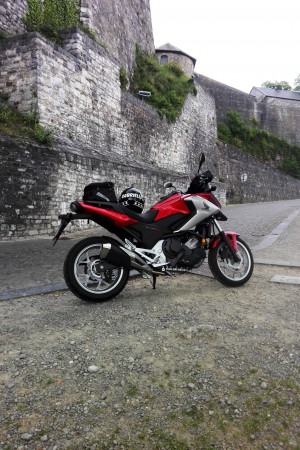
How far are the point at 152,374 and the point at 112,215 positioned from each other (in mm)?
1639

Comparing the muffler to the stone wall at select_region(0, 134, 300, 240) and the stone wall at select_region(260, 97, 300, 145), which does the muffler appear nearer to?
the stone wall at select_region(0, 134, 300, 240)

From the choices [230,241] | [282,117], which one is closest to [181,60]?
[282,117]

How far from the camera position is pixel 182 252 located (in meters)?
3.53

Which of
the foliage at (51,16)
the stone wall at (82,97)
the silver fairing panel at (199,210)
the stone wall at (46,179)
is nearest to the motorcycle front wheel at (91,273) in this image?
the silver fairing panel at (199,210)

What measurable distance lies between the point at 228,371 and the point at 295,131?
4052cm

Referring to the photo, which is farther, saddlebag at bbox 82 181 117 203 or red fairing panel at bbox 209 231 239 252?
red fairing panel at bbox 209 231 239 252

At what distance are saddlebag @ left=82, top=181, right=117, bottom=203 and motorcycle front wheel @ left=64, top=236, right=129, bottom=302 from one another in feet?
1.21

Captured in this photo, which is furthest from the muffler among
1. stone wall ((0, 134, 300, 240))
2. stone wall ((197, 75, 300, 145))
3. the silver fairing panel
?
stone wall ((197, 75, 300, 145))

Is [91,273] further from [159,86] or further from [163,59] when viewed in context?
[163,59]

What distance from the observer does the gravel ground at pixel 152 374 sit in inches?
61.0

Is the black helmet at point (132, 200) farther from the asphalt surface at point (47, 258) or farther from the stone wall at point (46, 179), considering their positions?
the stone wall at point (46, 179)

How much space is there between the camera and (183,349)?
2293 mm

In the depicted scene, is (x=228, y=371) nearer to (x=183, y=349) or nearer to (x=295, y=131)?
(x=183, y=349)

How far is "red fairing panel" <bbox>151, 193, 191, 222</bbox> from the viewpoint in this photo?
3.56 meters
